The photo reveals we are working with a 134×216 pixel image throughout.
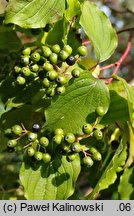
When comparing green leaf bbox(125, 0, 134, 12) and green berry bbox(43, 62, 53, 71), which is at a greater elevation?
green berry bbox(43, 62, 53, 71)

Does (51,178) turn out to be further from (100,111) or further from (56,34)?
(56,34)

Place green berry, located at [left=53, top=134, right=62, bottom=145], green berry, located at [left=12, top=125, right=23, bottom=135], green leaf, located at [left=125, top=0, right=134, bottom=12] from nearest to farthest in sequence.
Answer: green berry, located at [left=53, top=134, right=62, bottom=145]
green berry, located at [left=12, top=125, right=23, bottom=135]
green leaf, located at [left=125, top=0, right=134, bottom=12]

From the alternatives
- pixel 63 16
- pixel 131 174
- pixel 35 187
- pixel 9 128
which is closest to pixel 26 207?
pixel 35 187

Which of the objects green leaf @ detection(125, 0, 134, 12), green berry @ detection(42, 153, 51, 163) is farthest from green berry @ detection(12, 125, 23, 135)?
green leaf @ detection(125, 0, 134, 12)

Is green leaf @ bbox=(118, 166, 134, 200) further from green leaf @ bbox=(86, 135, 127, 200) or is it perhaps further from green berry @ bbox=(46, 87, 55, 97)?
green berry @ bbox=(46, 87, 55, 97)

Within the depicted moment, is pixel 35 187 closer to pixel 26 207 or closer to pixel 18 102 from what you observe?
pixel 26 207

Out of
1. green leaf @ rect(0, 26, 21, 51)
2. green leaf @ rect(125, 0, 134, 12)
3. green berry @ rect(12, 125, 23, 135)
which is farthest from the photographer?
green leaf @ rect(125, 0, 134, 12)
